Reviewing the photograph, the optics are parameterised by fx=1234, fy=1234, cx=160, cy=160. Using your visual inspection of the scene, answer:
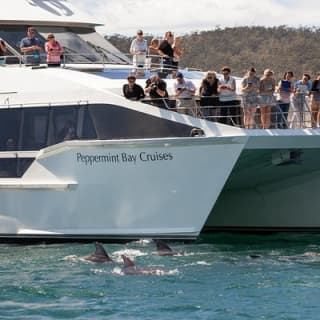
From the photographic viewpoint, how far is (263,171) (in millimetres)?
21875

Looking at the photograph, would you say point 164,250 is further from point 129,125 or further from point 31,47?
point 31,47

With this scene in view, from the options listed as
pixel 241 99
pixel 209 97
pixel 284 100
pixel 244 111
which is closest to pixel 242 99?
pixel 241 99

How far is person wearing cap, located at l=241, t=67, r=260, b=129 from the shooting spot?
66.2 ft

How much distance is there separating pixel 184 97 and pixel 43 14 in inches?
200

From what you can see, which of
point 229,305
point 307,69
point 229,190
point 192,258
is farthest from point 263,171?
point 307,69

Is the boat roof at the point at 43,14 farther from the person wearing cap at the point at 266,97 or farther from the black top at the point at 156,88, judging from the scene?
the person wearing cap at the point at 266,97

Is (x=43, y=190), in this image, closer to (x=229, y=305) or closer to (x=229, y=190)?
(x=229, y=190)

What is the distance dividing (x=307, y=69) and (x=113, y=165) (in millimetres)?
35589

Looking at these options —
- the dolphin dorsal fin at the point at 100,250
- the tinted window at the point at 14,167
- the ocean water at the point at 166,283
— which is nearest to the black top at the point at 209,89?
the ocean water at the point at 166,283

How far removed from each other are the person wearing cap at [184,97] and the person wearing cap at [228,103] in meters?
0.48

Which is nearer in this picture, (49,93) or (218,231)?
(49,93)

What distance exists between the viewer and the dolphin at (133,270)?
60.6 ft

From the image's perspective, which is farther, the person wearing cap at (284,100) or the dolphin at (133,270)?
the person wearing cap at (284,100)

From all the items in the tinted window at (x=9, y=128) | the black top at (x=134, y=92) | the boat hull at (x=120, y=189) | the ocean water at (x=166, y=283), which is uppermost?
the black top at (x=134, y=92)
